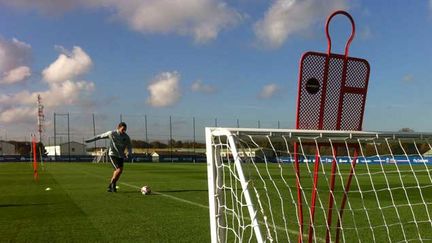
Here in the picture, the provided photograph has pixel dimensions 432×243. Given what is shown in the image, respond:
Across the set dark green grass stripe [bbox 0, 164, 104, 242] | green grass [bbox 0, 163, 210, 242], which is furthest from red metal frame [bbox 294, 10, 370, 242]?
dark green grass stripe [bbox 0, 164, 104, 242]

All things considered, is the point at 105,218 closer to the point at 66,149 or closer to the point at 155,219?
the point at 155,219

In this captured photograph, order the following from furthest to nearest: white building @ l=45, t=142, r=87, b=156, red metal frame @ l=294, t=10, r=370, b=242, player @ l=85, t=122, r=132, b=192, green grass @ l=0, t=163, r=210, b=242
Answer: white building @ l=45, t=142, r=87, b=156, player @ l=85, t=122, r=132, b=192, green grass @ l=0, t=163, r=210, b=242, red metal frame @ l=294, t=10, r=370, b=242

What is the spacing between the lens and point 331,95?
4.74 meters

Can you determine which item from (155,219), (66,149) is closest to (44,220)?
(155,219)

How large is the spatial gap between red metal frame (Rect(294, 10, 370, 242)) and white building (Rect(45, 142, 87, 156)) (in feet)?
232

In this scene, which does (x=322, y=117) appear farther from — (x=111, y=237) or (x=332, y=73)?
(x=111, y=237)

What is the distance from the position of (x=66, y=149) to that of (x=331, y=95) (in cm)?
7840

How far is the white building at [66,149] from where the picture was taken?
76.0 m

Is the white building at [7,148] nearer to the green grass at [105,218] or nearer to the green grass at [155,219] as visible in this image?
the green grass at [105,218]

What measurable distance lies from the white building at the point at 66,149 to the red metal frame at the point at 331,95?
7070cm

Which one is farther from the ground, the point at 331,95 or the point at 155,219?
the point at 331,95

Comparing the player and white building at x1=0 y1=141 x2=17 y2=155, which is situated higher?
white building at x1=0 y1=141 x2=17 y2=155

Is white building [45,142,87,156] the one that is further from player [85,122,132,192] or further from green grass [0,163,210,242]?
green grass [0,163,210,242]

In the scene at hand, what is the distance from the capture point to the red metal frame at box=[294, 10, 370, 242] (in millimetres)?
4582
